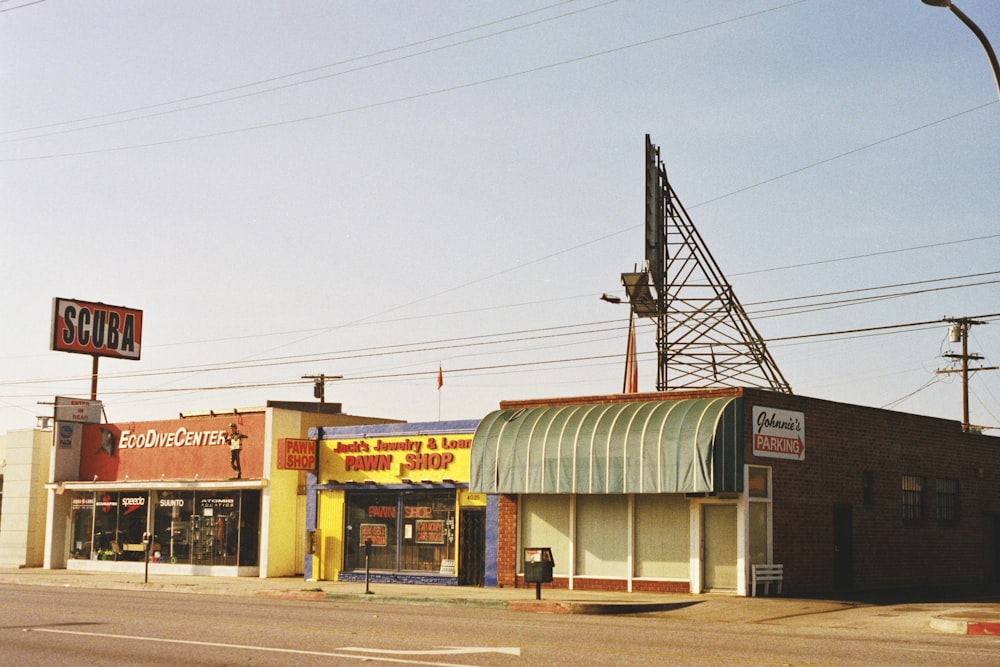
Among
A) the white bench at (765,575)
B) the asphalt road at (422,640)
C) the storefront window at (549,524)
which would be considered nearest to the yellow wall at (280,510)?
the storefront window at (549,524)

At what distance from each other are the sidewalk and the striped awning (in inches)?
109

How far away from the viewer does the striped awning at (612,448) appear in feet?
90.7

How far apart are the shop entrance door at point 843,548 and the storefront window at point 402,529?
425 inches

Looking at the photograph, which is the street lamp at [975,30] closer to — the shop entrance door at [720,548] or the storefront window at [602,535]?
the shop entrance door at [720,548]

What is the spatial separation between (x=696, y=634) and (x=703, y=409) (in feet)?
33.9

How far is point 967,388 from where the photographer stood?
196ft

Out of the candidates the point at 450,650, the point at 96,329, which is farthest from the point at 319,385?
the point at 450,650

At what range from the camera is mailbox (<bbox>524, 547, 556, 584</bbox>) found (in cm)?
2689

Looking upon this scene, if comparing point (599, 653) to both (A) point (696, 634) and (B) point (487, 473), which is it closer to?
(A) point (696, 634)

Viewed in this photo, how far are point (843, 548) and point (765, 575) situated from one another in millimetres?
4457

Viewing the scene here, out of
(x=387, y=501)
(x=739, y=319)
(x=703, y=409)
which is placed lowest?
(x=387, y=501)

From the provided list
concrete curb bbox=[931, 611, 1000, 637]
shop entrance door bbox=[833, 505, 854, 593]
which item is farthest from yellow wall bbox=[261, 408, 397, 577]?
concrete curb bbox=[931, 611, 1000, 637]

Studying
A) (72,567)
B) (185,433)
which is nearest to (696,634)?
(185,433)

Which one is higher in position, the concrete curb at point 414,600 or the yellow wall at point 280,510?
the yellow wall at point 280,510
